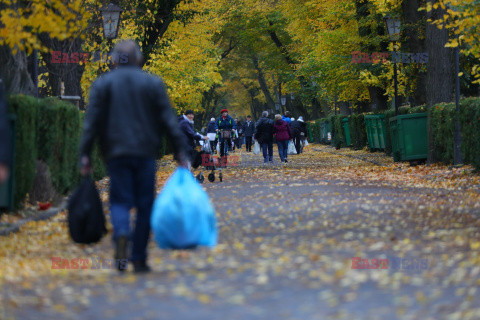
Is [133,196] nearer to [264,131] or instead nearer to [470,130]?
[470,130]

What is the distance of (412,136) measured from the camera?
23781 mm

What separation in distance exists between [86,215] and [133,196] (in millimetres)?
970

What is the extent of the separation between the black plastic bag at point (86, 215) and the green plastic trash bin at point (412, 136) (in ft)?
53.6

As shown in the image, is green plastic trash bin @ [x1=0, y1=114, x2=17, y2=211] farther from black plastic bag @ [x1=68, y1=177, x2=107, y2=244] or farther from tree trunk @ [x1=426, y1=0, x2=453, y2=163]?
tree trunk @ [x1=426, y1=0, x2=453, y2=163]

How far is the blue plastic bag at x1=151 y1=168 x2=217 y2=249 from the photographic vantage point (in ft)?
26.6

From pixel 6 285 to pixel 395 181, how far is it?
1279 centimetres

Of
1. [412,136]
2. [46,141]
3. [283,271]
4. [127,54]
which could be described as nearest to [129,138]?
[127,54]

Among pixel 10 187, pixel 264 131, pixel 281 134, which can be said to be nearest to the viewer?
pixel 10 187

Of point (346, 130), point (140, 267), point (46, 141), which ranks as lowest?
point (140, 267)

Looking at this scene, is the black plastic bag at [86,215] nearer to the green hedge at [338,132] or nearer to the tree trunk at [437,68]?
the tree trunk at [437,68]

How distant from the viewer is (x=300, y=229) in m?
10.4

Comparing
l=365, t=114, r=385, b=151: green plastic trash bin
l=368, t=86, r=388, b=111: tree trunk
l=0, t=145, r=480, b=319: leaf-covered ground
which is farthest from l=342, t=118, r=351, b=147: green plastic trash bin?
l=0, t=145, r=480, b=319: leaf-covered ground

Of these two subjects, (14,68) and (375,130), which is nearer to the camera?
(14,68)

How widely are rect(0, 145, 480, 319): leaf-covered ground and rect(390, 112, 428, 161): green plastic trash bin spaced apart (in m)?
9.80
